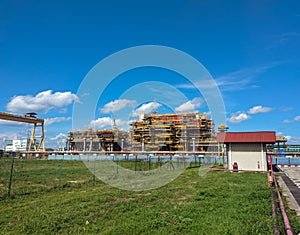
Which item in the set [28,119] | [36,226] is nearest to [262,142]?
[36,226]

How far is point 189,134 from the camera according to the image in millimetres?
61062

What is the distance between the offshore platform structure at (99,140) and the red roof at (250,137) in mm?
47825

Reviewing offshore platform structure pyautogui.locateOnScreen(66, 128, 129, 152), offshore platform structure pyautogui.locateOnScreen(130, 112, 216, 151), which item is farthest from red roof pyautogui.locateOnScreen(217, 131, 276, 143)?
offshore platform structure pyautogui.locateOnScreen(66, 128, 129, 152)

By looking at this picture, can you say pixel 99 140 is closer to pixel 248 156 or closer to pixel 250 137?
pixel 248 156

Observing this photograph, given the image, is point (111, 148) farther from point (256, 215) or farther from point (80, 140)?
A: point (256, 215)

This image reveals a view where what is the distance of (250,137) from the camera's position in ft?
66.6

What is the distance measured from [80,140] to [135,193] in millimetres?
75844

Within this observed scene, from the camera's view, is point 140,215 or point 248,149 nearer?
point 140,215

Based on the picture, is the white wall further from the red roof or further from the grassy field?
the grassy field

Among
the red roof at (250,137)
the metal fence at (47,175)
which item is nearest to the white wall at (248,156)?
the red roof at (250,137)

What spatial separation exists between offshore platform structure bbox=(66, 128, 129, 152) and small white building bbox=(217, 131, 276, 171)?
157 feet

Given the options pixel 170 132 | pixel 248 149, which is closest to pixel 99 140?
pixel 170 132

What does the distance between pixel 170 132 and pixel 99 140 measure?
27.4m

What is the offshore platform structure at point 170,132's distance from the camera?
2317 inches
